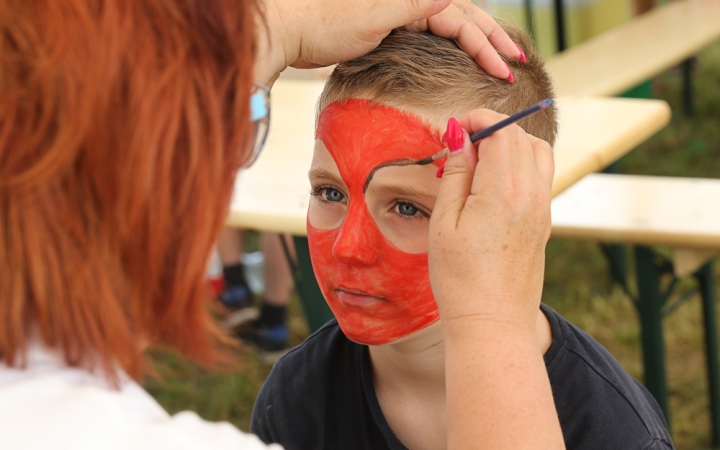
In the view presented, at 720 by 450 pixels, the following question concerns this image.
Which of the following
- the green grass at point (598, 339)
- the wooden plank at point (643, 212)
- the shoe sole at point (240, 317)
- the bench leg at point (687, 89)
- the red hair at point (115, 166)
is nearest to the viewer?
the red hair at point (115, 166)

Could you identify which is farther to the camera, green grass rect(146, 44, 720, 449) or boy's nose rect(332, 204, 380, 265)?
green grass rect(146, 44, 720, 449)

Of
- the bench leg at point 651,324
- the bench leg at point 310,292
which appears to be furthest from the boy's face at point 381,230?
the bench leg at point 651,324

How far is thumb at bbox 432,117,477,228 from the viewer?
0.87 meters

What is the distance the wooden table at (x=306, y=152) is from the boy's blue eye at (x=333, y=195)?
0.50 meters

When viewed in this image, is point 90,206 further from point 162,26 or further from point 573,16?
point 573,16

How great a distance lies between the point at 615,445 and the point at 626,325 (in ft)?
7.01

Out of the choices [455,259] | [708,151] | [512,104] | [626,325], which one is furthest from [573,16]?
[455,259]

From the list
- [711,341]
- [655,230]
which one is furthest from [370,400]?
[711,341]

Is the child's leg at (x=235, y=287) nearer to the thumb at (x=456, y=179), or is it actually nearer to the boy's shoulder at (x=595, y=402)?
the boy's shoulder at (x=595, y=402)

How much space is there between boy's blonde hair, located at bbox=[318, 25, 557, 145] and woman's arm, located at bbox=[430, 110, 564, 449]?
0.30 meters

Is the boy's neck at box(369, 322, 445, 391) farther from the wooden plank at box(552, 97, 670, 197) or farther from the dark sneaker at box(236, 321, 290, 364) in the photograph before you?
the dark sneaker at box(236, 321, 290, 364)

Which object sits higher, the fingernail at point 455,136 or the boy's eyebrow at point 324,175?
the fingernail at point 455,136

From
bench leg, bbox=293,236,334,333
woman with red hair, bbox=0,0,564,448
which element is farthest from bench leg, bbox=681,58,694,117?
woman with red hair, bbox=0,0,564,448

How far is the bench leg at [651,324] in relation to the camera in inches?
84.5
